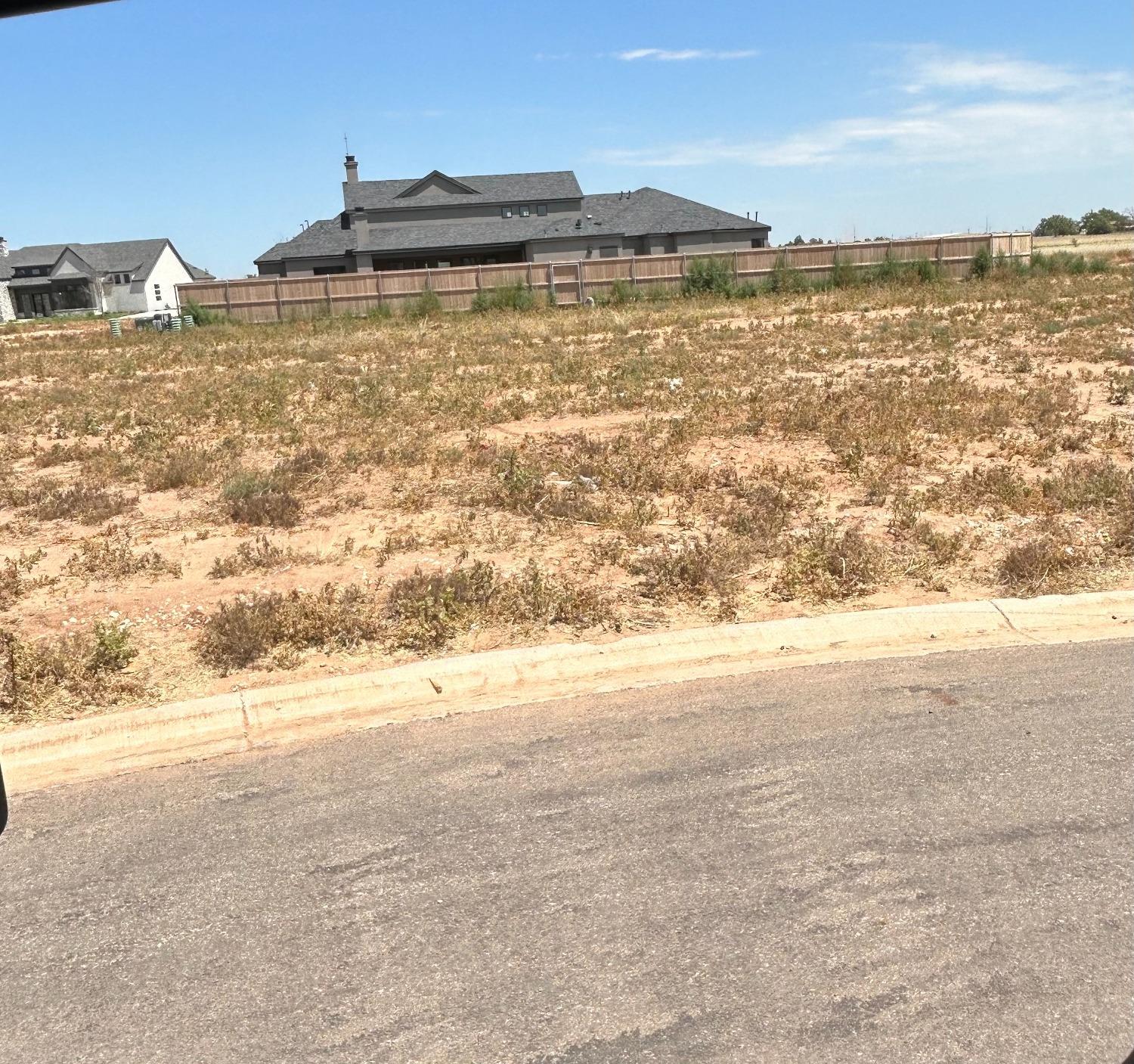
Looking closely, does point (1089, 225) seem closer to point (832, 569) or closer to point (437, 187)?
point (437, 187)

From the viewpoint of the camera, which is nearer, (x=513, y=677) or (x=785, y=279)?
(x=513, y=677)

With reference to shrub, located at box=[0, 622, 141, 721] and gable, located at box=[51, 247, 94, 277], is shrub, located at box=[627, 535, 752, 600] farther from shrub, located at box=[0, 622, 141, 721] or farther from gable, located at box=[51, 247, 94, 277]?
gable, located at box=[51, 247, 94, 277]

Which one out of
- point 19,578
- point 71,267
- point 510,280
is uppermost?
point 71,267

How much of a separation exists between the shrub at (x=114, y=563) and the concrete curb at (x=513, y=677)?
262 cm

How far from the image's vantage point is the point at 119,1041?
11.4 ft

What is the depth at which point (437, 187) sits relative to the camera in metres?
53.1

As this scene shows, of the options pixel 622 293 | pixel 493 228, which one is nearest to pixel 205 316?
pixel 622 293

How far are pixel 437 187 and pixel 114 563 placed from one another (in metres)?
47.6

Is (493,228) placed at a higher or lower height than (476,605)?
higher

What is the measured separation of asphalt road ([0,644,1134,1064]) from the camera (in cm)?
346

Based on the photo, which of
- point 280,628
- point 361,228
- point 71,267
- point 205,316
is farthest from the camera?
point 71,267

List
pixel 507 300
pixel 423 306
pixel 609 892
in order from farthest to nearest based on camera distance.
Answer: pixel 507 300 < pixel 423 306 < pixel 609 892

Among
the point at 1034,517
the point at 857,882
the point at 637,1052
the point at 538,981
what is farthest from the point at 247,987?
the point at 1034,517

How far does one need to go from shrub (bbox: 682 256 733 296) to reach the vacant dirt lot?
693 inches
